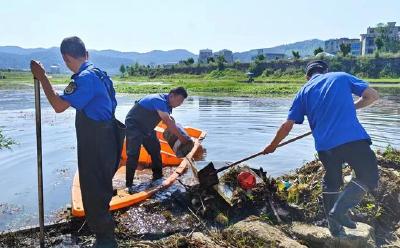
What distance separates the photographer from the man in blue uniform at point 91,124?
4281 mm

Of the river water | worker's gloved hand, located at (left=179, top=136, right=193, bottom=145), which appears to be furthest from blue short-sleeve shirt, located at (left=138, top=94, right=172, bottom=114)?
the river water

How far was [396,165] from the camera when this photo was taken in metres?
8.05

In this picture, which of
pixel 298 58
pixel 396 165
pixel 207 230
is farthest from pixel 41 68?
pixel 298 58

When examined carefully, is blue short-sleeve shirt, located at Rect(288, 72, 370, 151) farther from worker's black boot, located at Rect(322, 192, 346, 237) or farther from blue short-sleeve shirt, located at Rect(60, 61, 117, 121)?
blue short-sleeve shirt, located at Rect(60, 61, 117, 121)

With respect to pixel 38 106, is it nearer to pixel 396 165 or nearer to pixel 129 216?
pixel 129 216

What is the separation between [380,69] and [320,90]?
70415 millimetres

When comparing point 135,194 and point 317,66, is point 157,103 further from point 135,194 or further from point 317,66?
point 317,66

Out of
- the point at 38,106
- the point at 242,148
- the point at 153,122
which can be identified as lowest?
the point at 242,148

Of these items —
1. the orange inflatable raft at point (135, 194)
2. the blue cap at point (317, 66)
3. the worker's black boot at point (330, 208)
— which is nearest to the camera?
the worker's black boot at point (330, 208)

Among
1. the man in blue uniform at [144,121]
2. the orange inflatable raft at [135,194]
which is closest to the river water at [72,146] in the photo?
the orange inflatable raft at [135,194]

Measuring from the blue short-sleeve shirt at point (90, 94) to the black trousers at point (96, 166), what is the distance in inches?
3.7

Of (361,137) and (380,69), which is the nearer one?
(361,137)

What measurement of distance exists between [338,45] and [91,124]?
6171 inches

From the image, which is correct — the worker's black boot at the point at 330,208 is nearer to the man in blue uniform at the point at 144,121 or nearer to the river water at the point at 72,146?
the man in blue uniform at the point at 144,121
